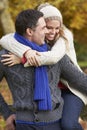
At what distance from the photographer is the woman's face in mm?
4632

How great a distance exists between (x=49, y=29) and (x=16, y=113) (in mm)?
773

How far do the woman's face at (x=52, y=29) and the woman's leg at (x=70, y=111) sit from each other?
463 mm

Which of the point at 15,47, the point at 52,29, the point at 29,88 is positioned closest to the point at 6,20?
the point at 52,29

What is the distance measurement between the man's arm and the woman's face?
0.93ft

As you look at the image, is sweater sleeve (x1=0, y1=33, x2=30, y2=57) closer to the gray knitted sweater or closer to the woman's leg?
the gray knitted sweater

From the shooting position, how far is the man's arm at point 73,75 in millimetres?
4383

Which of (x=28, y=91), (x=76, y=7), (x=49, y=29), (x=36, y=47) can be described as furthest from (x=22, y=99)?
(x=76, y=7)

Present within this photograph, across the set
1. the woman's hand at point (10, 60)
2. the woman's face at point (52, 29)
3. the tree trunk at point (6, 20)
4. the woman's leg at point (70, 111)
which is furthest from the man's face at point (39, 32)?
the tree trunk at point (6, 20)

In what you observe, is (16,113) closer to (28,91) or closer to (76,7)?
(28,91)

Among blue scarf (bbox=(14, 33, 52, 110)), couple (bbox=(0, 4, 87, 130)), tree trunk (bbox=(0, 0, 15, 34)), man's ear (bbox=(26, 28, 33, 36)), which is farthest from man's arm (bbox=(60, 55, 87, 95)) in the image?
tree trunk (bbox=(0, 0, 15, 34))

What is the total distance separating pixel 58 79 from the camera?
4.39 m

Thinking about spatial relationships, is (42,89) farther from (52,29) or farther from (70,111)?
(52,29)

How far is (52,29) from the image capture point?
466 cm

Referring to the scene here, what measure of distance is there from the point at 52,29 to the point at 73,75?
449 millimetres
